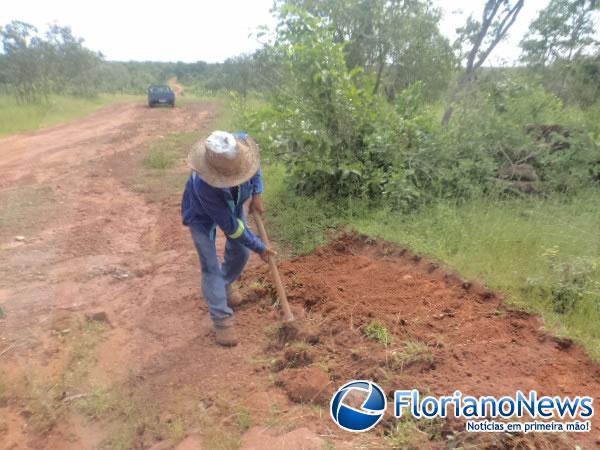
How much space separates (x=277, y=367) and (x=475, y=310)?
1.53m

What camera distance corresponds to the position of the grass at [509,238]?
3.26 metres

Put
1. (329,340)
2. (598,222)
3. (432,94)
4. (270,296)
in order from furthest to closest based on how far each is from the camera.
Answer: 1. (432,94)
2. (598,222)
3. (270,296)
4. (329,340)

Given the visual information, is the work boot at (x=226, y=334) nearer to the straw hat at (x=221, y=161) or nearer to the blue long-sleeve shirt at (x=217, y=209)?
the blue long-sleeve shirt at (x=217, y=209)

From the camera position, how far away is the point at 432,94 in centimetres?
1009

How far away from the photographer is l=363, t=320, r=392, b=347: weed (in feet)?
9.84

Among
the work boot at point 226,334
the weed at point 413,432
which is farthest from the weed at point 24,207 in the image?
the weed at point 413,432

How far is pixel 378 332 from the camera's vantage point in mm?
3086

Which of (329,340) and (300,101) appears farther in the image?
(300,101)

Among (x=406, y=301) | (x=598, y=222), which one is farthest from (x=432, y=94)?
(x=406, y=301)

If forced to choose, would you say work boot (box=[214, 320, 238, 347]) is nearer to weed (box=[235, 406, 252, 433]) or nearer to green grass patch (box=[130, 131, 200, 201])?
weed (box=[235, 406, 252, 433])

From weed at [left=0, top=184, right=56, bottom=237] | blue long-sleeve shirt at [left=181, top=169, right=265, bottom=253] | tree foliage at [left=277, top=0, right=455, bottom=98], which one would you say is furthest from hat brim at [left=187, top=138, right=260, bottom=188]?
tree foliage at [left=277, top=0, right=455, bottom=98]

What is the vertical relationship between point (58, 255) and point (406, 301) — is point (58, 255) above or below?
below

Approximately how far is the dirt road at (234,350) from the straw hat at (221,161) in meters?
1.25

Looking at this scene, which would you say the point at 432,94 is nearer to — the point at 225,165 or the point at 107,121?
the point at 225,165
